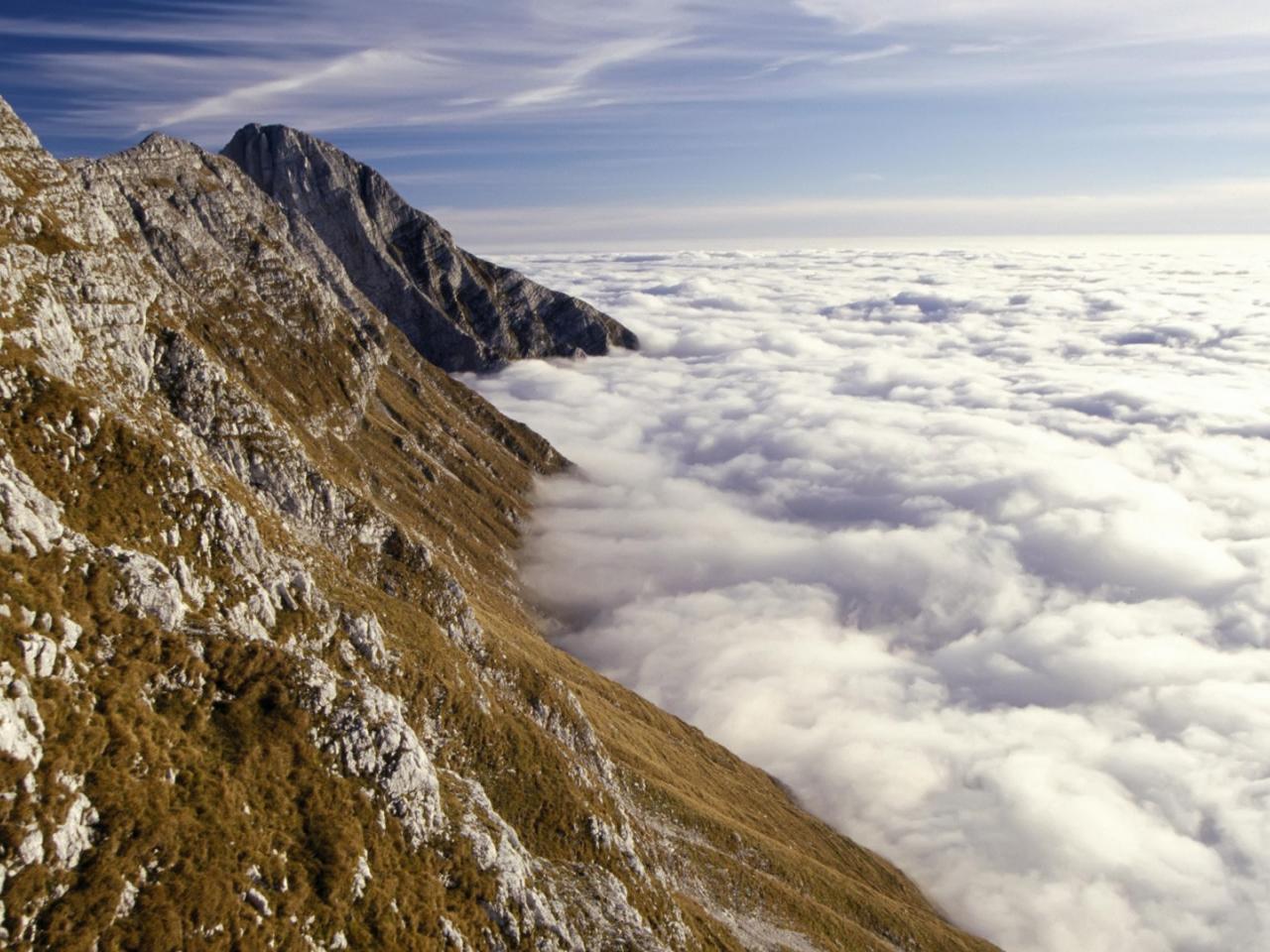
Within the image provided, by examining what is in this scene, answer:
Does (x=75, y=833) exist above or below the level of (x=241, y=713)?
above

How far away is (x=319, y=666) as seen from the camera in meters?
60.0

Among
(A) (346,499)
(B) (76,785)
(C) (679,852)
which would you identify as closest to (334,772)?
(B) (76,785)

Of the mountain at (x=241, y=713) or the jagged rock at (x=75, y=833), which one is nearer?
the jagged rock at (x=75, y=833)

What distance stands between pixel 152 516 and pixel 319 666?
17.6 meters

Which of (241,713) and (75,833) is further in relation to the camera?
(241,713)

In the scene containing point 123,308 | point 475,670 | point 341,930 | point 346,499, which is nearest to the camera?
point 341,930

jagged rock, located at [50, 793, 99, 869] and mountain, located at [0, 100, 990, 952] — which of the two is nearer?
jagged rock, located at [50, 793, 99, 869]

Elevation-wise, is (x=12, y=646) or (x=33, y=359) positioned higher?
(x=33, y=359)

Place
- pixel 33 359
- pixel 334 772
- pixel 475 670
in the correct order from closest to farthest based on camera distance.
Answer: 1. pixel 334 772
2. pixel 33 359
3. pixel 475 670

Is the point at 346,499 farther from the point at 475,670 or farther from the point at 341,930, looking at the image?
the point at 341,930

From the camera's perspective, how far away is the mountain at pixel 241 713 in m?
41.1

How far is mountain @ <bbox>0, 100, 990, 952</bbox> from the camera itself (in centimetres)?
4106

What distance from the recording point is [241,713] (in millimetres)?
52438

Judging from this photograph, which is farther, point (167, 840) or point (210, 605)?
point (210, 605)
